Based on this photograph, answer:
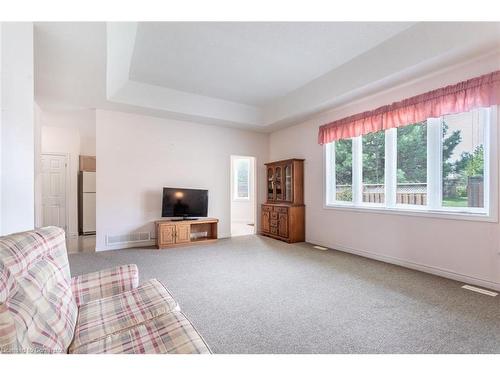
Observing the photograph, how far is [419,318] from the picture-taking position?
2072 mm

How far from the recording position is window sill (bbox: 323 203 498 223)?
2757 millimetres

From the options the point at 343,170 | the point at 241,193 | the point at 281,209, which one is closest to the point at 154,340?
the point at 343,170

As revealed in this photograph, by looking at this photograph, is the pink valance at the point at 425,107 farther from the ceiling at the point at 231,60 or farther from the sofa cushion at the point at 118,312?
the sofa cushion at the point at 118,312

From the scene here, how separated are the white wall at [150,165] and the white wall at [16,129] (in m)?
2.60

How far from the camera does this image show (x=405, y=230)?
3439 millimetres

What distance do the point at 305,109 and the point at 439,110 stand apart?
76.7 inches

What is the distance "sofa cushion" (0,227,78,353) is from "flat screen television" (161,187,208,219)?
3.47m

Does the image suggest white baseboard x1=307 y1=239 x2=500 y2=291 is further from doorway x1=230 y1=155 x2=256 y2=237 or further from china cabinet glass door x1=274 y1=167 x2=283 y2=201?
doorway x1=230 y1=155 x2=256 y2=237

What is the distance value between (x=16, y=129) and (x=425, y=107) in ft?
13.7

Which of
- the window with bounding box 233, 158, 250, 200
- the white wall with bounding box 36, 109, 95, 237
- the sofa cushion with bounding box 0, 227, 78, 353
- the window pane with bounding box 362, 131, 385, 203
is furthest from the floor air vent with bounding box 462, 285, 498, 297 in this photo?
the white wall with bounding box 36, 109, 95, 237

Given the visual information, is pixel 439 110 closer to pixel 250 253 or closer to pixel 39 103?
pixel 250 253

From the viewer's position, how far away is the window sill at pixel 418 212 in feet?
9.05

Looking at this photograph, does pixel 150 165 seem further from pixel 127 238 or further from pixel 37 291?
pixel 37 291
